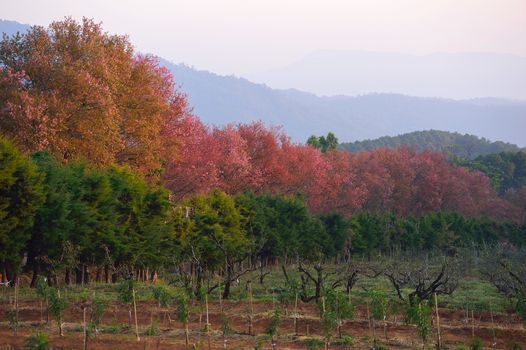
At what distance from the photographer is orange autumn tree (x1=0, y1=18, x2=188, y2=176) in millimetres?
33656

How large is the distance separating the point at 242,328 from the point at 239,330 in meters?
0.43

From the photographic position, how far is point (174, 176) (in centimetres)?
4900

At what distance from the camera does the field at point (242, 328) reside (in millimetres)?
17422

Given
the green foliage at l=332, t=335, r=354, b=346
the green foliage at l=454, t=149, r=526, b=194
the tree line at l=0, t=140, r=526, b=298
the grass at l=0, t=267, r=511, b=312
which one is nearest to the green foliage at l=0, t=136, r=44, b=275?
the tree line at l=0, t=140, r=526, b=298

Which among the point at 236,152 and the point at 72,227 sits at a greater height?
the point at 236,152

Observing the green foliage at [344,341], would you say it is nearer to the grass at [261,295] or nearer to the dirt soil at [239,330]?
the dirt soil at [239,330]

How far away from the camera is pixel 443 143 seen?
173 metres

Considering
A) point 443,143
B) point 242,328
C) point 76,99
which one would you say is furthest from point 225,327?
point 443,143

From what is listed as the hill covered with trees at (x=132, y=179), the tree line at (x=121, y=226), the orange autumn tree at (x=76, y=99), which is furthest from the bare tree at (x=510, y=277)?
the orange autumn tree at (x=76, y=99)

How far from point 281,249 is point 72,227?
22.8 metres

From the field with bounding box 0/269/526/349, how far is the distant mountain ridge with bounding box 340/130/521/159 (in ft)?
449

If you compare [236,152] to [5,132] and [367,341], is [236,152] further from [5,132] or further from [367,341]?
[367,341]

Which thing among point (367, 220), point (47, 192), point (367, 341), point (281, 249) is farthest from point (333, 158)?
point (367, 341)

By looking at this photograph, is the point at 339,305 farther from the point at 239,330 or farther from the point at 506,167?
the point at 506,167
